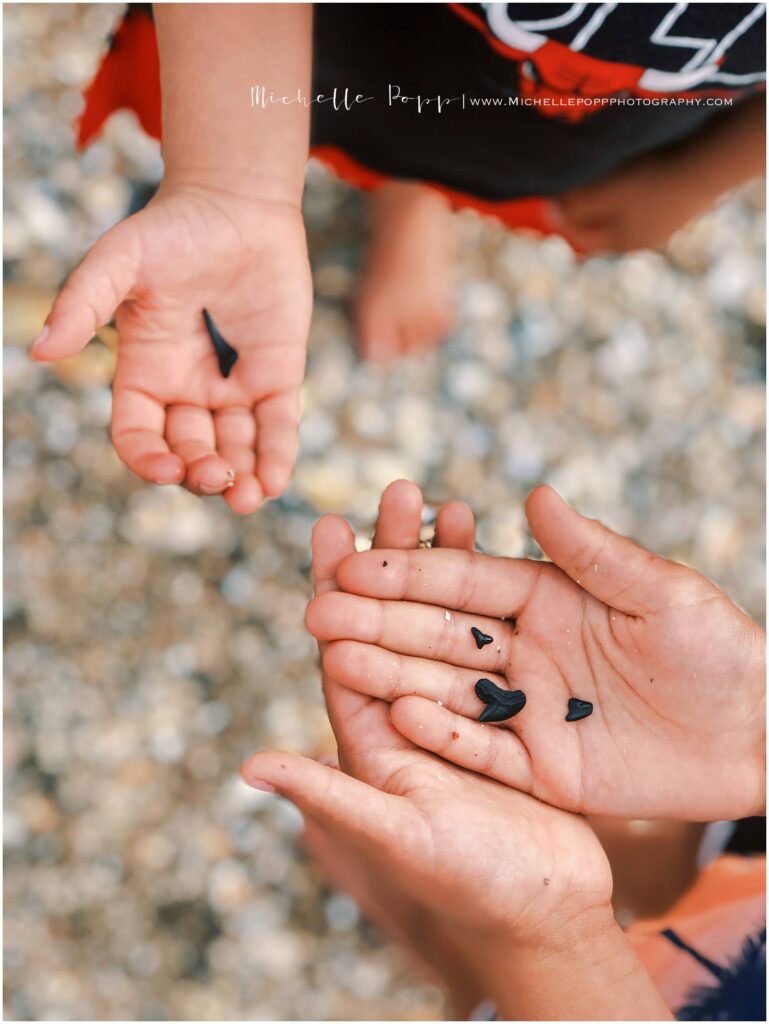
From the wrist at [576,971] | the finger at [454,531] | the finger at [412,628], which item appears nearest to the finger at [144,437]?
the finger at [412,628]

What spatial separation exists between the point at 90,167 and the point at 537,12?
0.83 metres

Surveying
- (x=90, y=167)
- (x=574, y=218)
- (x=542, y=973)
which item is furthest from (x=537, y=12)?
(x=542, y=973)

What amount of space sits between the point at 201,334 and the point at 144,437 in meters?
0.15

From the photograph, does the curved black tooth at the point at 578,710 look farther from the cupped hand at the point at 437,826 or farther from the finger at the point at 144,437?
the finger at the point at 144,437

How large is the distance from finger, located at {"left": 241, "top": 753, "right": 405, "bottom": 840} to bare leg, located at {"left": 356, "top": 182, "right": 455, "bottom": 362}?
2.82 ft

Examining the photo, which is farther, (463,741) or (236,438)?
(236,438)

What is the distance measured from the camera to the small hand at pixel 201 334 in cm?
96

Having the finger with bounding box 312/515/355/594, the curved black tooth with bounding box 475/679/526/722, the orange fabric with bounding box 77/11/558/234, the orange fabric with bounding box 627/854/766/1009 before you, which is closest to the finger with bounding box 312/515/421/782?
the finger with bounding box 312/515/355/594

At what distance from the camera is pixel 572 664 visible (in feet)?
3.31

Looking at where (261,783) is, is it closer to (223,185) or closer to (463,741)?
(463,741)

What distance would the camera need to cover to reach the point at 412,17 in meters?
1.08

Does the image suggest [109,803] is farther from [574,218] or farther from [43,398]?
[574,218]

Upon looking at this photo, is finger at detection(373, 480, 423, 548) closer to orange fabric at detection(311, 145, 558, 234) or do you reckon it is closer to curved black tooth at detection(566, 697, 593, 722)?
curved black tooth at detection(566, 697, 593, 722)

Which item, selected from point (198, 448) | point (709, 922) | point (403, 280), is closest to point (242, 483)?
point (198, 448)
